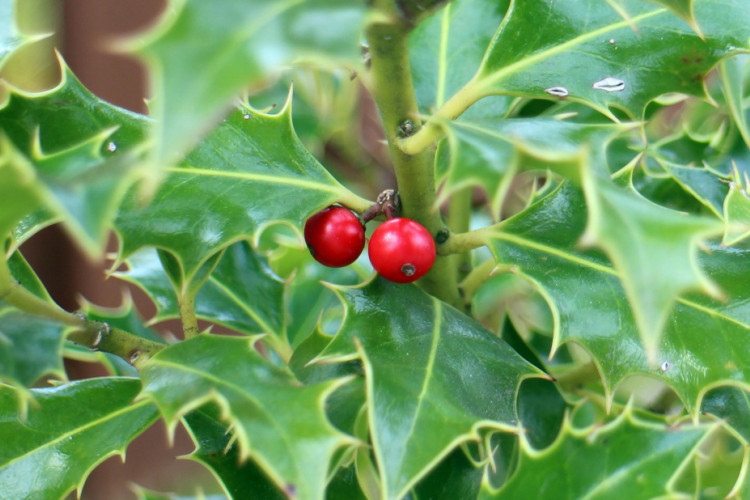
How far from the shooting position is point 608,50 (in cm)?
60

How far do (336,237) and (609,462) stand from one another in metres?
0.25

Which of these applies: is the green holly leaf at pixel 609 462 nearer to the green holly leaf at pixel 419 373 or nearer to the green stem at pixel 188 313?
the green holly leaf at pixel 419 373

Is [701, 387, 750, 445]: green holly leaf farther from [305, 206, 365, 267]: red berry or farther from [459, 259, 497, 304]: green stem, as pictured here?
[305, 206, 365, 267]: red berry

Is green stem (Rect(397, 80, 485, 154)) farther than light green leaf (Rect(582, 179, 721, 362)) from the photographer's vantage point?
Yes

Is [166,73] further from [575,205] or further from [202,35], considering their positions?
[575,205]

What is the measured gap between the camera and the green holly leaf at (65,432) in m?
0.58

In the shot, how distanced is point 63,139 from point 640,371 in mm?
476

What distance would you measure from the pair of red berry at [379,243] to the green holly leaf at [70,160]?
159 millimetres

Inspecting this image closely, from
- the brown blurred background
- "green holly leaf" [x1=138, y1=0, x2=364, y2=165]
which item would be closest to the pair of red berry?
"green holly leaf" [x1=138, y1=0, x2=364, y2=165]

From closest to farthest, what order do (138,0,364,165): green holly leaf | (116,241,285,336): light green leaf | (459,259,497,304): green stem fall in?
(138,0,364,165): green holly leaf
(459,259,497,304): green stem
(116,241,285,336): light green leaf

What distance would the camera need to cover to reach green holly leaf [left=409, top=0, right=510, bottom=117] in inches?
27.8

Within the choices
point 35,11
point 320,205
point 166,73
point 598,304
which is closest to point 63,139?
point 320,205

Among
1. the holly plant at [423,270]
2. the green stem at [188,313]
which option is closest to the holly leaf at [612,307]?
the holly plant at [423,270]

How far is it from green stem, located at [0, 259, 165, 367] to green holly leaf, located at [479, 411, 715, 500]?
285mm
